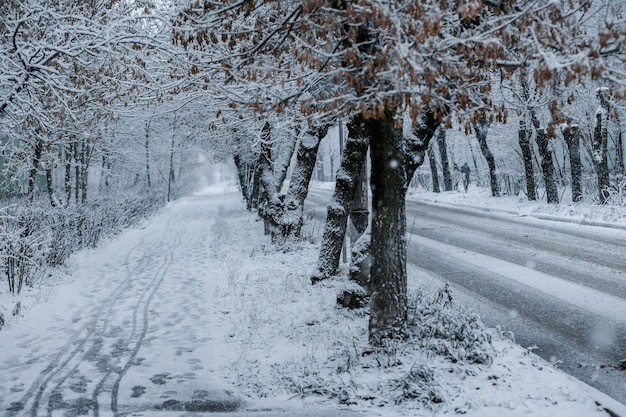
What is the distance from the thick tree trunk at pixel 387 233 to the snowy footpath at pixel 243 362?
1.17ft

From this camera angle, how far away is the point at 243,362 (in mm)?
6609

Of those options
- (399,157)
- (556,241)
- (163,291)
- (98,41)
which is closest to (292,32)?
(399,157)

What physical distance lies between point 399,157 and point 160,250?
1188cm

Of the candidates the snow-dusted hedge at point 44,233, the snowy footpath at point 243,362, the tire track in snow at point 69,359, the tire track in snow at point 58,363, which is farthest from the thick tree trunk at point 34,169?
the tire track in snow at point 58,363

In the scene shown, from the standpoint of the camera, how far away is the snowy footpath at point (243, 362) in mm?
5098

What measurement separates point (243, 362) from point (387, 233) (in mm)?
2537

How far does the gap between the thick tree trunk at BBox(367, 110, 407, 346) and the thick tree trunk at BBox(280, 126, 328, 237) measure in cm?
679

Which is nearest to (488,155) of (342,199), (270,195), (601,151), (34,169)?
(601,151)

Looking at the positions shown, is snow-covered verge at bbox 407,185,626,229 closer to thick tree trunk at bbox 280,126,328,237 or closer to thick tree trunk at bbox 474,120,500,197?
thick tree trunk at bbox 474,120,500,197

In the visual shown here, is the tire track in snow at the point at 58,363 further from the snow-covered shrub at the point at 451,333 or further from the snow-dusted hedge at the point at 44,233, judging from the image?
the snow-covered shrub at the point at 451,333

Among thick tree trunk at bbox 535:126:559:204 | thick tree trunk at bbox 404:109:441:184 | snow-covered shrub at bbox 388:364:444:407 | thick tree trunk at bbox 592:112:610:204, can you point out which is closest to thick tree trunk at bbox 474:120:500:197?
thick tree trunk at bbox 535:126:559:204

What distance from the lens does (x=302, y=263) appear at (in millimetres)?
12352

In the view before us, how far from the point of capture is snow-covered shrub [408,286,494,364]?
19.0ft

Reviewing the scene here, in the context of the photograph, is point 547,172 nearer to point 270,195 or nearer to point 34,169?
point 270,195
